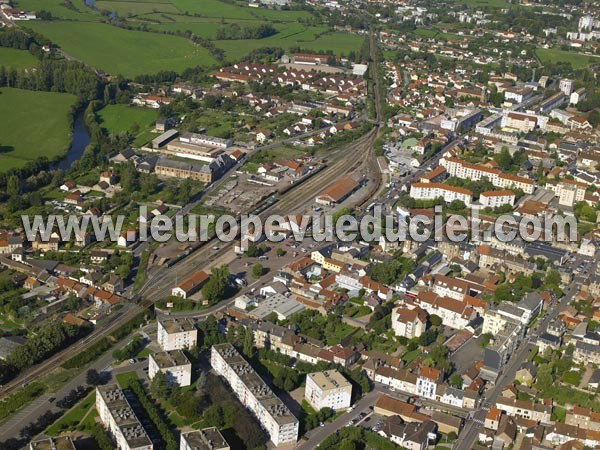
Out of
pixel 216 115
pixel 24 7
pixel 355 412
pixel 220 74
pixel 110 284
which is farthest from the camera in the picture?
pixel 24 7

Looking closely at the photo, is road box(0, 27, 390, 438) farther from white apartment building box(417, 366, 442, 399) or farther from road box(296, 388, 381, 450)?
white apartment building box(417, 366, 442, 399)

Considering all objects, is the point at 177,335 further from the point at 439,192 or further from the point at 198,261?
the point at 439,192

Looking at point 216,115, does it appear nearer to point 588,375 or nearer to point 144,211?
point 144,211

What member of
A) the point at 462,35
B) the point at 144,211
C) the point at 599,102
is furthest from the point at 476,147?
the point at 462,35

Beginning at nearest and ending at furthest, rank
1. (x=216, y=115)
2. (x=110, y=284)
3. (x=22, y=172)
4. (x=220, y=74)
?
(x=110, y=284) < (x=22, y=172) < (x=216, y=115) < (x=220, y=74)

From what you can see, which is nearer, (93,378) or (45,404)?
(45,404)

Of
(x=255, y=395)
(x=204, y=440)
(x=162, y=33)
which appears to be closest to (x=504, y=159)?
(x=255, y=395)

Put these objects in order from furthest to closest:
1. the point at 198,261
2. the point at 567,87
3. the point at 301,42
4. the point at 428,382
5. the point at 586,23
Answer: the point at 586,23 < the point at 301,42 < the point at 567,87 < the point at 198,261 < the point at 428,382
